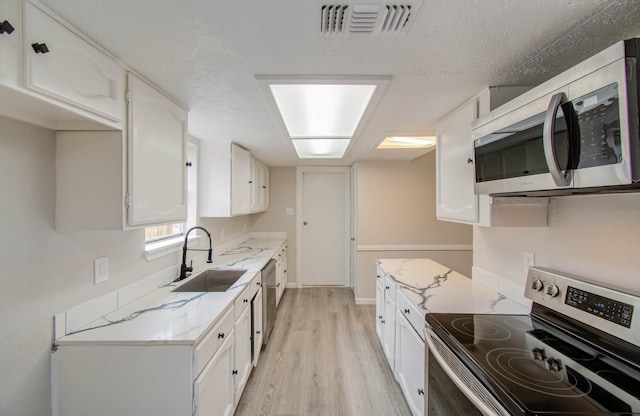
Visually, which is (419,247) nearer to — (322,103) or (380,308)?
(380,308)

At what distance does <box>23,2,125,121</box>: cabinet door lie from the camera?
784mm

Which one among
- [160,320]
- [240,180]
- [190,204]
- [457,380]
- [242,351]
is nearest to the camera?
[457,380]

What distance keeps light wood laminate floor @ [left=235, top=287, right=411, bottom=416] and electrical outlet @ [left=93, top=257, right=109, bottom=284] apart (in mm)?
1296

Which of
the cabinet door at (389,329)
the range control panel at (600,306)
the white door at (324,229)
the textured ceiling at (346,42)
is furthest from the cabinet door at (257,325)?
the white door at (324,229)

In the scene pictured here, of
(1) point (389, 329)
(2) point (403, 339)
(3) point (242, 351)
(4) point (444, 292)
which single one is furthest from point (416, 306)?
(3) point (242, 351)

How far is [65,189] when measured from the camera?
3.71 ft

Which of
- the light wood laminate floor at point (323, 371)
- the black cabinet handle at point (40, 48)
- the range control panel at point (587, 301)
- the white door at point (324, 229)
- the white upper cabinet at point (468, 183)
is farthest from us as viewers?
the white door at point (324, 229)

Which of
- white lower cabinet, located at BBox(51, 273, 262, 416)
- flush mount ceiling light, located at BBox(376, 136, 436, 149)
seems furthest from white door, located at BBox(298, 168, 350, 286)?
white lower cabinet, located at BBox(51, 273, 262, 416)

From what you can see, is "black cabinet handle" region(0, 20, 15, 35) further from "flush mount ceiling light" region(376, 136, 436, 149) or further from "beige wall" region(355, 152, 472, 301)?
"beige wall" region(355, 152, 472, 301)

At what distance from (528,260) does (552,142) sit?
93cm

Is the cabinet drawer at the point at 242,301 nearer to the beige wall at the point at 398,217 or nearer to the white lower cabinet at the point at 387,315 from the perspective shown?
the white lower cabinet at the point at 387,315

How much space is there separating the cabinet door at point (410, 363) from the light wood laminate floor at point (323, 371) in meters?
0.24

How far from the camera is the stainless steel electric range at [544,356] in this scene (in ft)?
2.50

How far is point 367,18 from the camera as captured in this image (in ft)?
2.89
